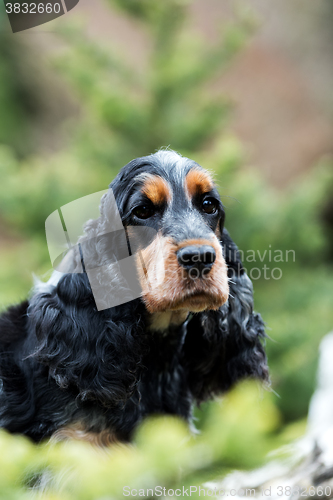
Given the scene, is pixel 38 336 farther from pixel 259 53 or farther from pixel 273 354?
pixel 259 53

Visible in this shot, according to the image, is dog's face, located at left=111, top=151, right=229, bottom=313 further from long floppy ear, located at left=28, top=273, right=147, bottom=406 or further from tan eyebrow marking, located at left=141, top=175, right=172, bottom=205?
long floppy ear, located at left=28, top=273, right=147, bottom=406

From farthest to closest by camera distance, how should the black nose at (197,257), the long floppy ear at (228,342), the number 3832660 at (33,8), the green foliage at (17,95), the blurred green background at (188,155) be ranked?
the green foliage at (17,95) → the blurred green background at (188,155) → the number 3832660 at (33,8) → the long floppy ear at (228,342) → the black nose at (197,257)

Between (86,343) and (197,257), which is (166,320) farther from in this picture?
(197,257)

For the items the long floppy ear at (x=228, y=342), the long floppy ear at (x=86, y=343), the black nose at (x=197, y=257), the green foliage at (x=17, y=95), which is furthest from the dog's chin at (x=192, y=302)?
the green foliage at (x=17, y=95)

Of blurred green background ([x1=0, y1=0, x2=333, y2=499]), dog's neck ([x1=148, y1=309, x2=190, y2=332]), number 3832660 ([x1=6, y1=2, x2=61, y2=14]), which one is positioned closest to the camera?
dog's neck ([x1=148, y1=309, x2=190, y2=332])

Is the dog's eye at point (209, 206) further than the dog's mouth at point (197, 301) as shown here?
Yes

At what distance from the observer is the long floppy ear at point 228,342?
2.53 metres

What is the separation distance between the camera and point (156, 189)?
2.17m

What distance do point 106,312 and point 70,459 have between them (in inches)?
47.8

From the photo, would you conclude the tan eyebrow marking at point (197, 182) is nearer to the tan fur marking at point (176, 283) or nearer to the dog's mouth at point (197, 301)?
the tan fur marking at point (176, 283)

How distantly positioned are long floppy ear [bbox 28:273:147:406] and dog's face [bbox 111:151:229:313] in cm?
21

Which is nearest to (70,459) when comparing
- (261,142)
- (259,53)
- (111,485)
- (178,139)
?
(111,485)

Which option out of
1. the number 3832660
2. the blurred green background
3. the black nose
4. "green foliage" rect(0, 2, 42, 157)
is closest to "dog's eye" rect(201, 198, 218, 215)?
the black nose

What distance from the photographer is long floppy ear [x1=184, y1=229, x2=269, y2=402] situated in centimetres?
253
